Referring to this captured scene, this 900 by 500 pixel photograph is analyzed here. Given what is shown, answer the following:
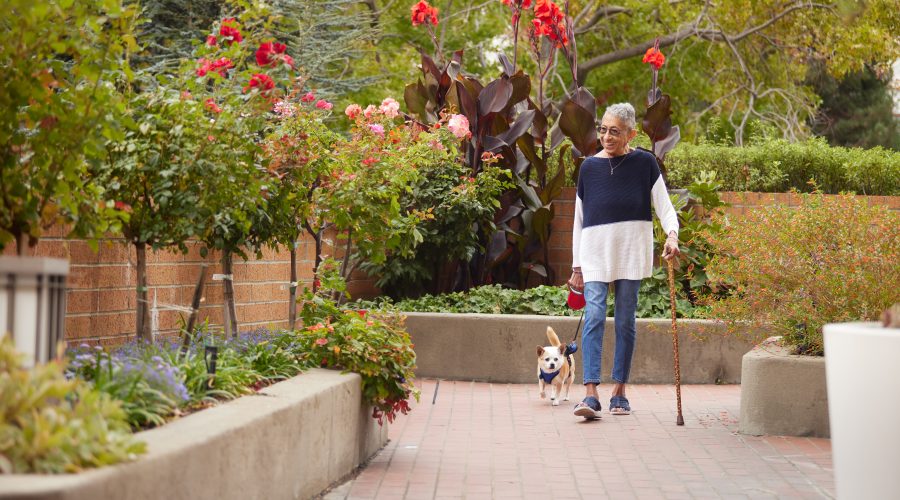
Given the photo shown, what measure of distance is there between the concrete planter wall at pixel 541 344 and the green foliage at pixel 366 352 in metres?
3.77

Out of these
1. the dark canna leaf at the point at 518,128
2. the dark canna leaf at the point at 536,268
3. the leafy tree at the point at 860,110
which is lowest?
the dark canna leaf at the point at 536,268

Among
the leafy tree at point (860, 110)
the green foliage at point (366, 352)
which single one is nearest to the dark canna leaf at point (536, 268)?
the green foliage at point (366, 352)

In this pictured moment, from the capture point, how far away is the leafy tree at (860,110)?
3850cm

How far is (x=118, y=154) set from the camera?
613 centimetres

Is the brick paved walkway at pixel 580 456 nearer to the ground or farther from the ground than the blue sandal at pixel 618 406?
nearer to the ground

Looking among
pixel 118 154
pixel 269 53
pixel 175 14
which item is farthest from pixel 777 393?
pixel 175 14

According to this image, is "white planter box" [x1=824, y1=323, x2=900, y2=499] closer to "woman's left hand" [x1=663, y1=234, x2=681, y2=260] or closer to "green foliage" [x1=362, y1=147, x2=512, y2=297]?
"woman's left hand" [x1=663, y1=234, x2=681, y2=260]

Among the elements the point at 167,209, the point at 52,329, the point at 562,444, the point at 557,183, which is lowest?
the point at 562,444

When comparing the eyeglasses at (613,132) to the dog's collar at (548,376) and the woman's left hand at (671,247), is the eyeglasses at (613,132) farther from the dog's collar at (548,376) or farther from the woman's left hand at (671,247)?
the dog's collar at (548,376)

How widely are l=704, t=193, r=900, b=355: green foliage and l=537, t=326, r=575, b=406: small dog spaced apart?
135 centimetres

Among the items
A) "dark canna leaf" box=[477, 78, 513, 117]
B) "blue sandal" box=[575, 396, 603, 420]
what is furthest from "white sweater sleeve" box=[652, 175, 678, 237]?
"dark canna leaf" box=[477, 78, 513, 117]

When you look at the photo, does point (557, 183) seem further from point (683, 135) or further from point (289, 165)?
point (683, 135)

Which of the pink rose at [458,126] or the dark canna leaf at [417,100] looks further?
the dark canna leaf at [417,100]

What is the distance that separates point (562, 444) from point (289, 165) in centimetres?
249
